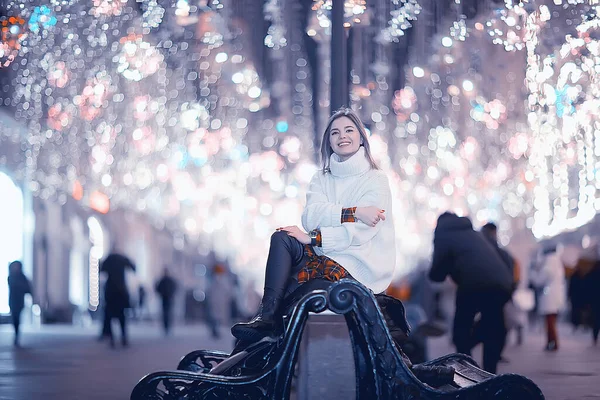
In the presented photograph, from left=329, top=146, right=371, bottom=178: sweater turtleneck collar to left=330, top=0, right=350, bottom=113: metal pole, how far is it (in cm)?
160

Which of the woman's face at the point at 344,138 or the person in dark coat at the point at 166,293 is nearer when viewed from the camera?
the woman's face at the point at 344,138

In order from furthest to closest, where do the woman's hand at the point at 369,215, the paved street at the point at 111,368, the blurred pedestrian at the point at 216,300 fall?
the blurred pedestrian at the point at 216,300 → the paved street at the point at 111,368 → the woman's hand at the point at 369,215

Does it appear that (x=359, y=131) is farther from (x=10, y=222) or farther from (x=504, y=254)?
(x=10, y=222)

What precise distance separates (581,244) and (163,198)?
18.7 metres

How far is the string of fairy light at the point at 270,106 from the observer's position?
1272 centimetres

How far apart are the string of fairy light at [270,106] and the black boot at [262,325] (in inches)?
235

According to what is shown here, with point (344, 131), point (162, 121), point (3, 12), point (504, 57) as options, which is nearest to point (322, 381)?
point (344, 131)

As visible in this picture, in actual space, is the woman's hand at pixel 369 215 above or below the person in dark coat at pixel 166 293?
above

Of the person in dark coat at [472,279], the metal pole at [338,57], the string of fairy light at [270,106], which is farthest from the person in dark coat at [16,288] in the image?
the metal pole at [338,57]

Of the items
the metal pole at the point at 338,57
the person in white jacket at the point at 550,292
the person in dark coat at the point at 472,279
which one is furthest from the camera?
the person in white jacket at the point at 550,292

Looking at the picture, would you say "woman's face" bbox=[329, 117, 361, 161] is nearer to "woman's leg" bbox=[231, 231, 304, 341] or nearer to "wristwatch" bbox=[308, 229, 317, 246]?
"wristwatch" bbox=[308, 229, 317, 246]

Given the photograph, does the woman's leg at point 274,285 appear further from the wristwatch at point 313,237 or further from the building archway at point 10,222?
the building archway at point 10,222

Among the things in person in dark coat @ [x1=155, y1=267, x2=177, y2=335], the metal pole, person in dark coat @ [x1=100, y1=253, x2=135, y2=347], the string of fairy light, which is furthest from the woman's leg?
person in dark coat @ [x1=155, y1=267, x2=177, y2=335]

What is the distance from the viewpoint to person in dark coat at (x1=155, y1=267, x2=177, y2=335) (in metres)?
28.8
